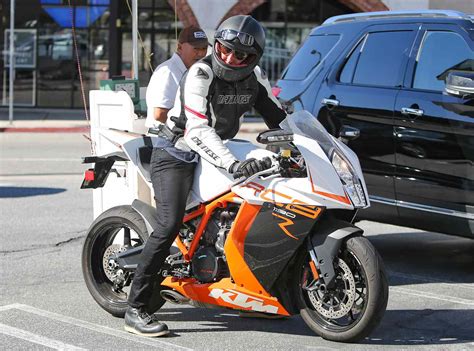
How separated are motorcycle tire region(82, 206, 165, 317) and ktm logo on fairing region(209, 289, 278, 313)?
2.31 feet

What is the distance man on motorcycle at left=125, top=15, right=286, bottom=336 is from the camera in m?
5.36

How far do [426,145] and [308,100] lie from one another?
125 centimetres

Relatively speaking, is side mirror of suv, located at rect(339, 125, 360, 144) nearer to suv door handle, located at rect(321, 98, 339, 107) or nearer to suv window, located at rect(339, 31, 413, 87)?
suv door handle, located at rect(321, 98, 339, 107)

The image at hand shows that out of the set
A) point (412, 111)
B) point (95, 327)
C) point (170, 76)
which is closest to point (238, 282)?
point (95, 327)

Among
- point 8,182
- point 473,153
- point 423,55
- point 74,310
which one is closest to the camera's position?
point 74,310

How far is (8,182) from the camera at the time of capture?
491 inches

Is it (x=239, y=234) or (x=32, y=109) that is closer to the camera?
(x=239, y=234)

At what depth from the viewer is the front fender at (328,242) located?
5254 mm

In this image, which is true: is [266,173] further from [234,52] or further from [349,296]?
[349,296]

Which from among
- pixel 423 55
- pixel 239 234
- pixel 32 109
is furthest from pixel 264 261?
pixel 32 109

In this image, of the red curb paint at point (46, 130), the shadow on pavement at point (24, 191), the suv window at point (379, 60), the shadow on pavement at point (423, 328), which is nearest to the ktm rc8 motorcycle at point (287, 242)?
the shadow on pavement at point (423, 328)

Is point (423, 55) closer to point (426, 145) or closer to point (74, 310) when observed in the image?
point (426, 145)

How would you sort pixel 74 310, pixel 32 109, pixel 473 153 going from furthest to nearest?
pixel 32 109, pixel 473 153, pixel 74 310

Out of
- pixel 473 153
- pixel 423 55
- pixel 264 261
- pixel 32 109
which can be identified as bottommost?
pixel 32 109
